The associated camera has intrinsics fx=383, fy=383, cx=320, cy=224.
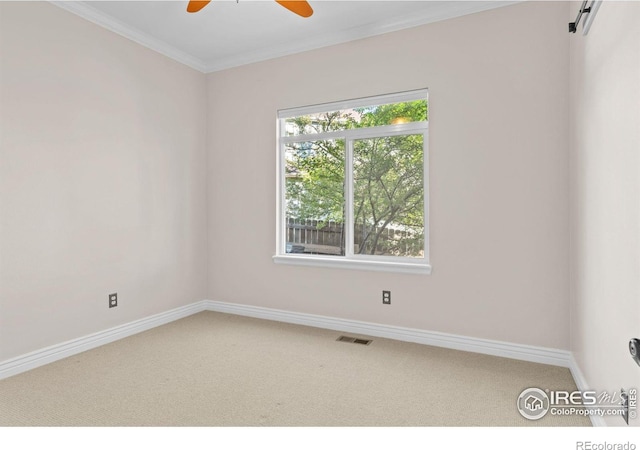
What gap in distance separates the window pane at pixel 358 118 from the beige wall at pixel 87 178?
3.83 feet

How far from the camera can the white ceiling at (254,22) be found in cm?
298

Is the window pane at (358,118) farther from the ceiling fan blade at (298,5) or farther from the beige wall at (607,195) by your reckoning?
the ceiling fan blade at (298,5)

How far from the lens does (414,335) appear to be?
10.6 ft

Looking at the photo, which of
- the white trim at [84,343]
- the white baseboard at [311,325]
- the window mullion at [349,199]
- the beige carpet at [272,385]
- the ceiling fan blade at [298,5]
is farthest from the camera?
the window mullion at [349,199]

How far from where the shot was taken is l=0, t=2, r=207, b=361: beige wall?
103 inches

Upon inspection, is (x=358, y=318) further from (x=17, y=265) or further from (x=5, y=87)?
(x=5, y=87)

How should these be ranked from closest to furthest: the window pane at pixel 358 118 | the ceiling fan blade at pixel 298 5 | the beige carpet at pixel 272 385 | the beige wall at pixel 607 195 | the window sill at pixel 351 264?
the beige wall at pixel 607 195 < the beige carpet at pixel 272 385 < the ceiling fan blade at pixel 298 5 < the window sill at pixel 351 264 < the window pane at pixel 358 118

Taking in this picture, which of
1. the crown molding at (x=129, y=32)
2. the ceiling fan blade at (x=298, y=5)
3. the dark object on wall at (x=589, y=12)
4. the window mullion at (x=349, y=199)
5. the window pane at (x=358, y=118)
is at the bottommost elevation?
the window mullion at (x=349, y=199)

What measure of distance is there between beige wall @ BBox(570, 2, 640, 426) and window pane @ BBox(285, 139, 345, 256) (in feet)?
6.24

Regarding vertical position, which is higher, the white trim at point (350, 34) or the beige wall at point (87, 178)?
the white trim at point (350, 34)

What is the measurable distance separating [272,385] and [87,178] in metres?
A: 2.16

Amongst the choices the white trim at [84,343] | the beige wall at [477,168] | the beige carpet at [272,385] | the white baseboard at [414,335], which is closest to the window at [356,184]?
the beige wall at [477,168]

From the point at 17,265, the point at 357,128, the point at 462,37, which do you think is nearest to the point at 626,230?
the point at 462,37
